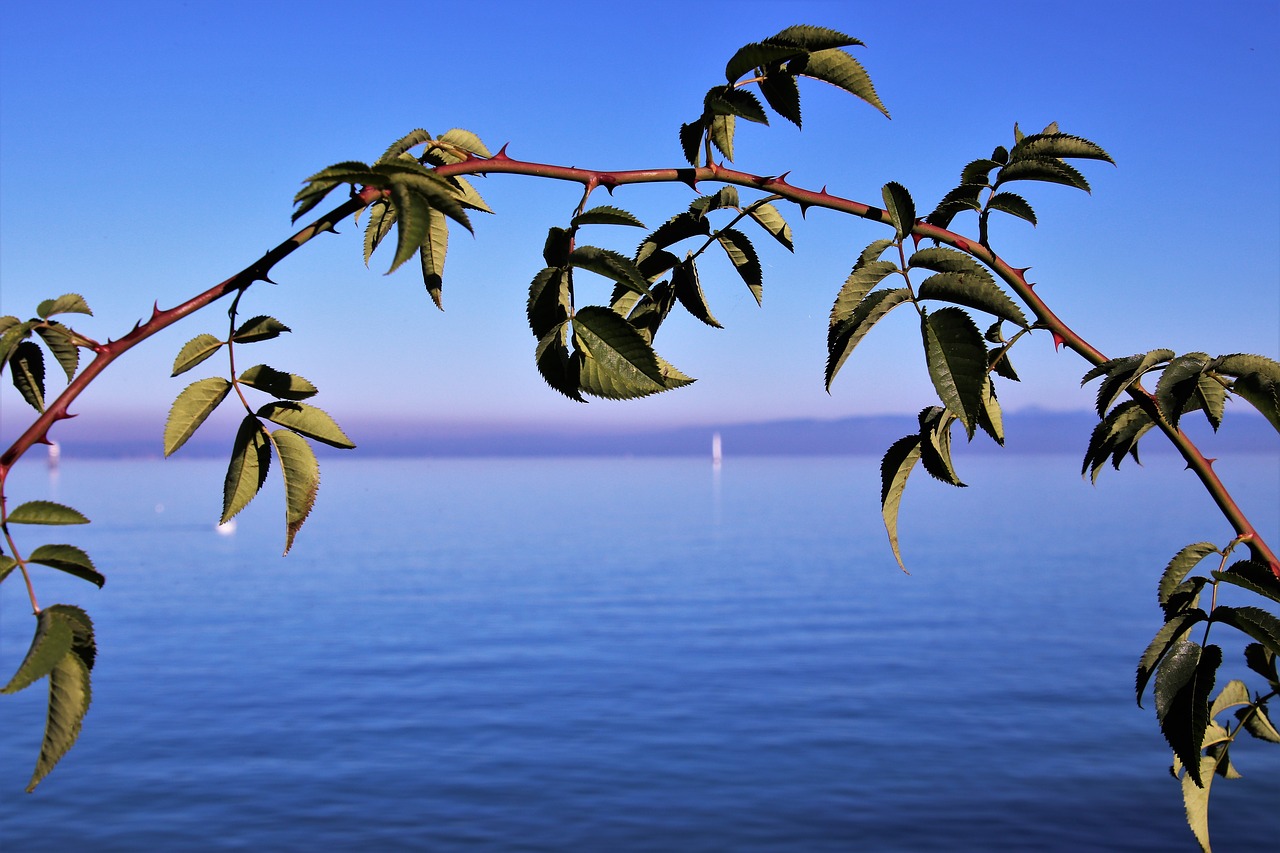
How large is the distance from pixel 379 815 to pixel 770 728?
9.62 meters

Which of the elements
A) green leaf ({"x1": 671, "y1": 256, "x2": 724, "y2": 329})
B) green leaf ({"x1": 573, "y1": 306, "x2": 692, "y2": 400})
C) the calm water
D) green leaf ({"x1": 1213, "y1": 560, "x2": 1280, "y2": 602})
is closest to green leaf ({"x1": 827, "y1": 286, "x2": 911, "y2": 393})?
green leaf ({"x1": 573, "y1": 306, "x2": 692, "y2": 400})

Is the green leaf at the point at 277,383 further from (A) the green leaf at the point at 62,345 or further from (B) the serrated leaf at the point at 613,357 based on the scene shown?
(B) the serrated leaf at the point at 613,357

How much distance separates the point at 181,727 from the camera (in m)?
26.0

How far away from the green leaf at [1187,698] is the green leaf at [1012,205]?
25.5 inches

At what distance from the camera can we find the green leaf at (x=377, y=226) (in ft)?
5.03

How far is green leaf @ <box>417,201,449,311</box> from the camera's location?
54.1 inches

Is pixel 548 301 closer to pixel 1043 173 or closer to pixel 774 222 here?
pixel 774 222

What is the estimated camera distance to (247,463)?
1316mm

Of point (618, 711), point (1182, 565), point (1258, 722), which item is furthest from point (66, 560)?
point (618, 711)

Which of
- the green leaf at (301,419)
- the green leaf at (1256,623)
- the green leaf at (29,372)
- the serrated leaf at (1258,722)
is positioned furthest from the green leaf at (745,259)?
the serrated leaf at (1258,722)

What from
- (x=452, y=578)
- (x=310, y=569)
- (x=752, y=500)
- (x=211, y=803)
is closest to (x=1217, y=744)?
(x=211, y=803)

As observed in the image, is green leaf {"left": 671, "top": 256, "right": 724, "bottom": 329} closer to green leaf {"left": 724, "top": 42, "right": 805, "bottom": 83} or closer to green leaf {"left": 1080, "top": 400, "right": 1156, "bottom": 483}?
green leaf {"left": 724, "top": 42, "right": 805, "bottom": 83}

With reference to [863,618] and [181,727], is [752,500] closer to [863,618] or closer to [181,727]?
[863,618]

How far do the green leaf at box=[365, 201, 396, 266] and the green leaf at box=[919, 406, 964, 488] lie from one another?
0.79 m
